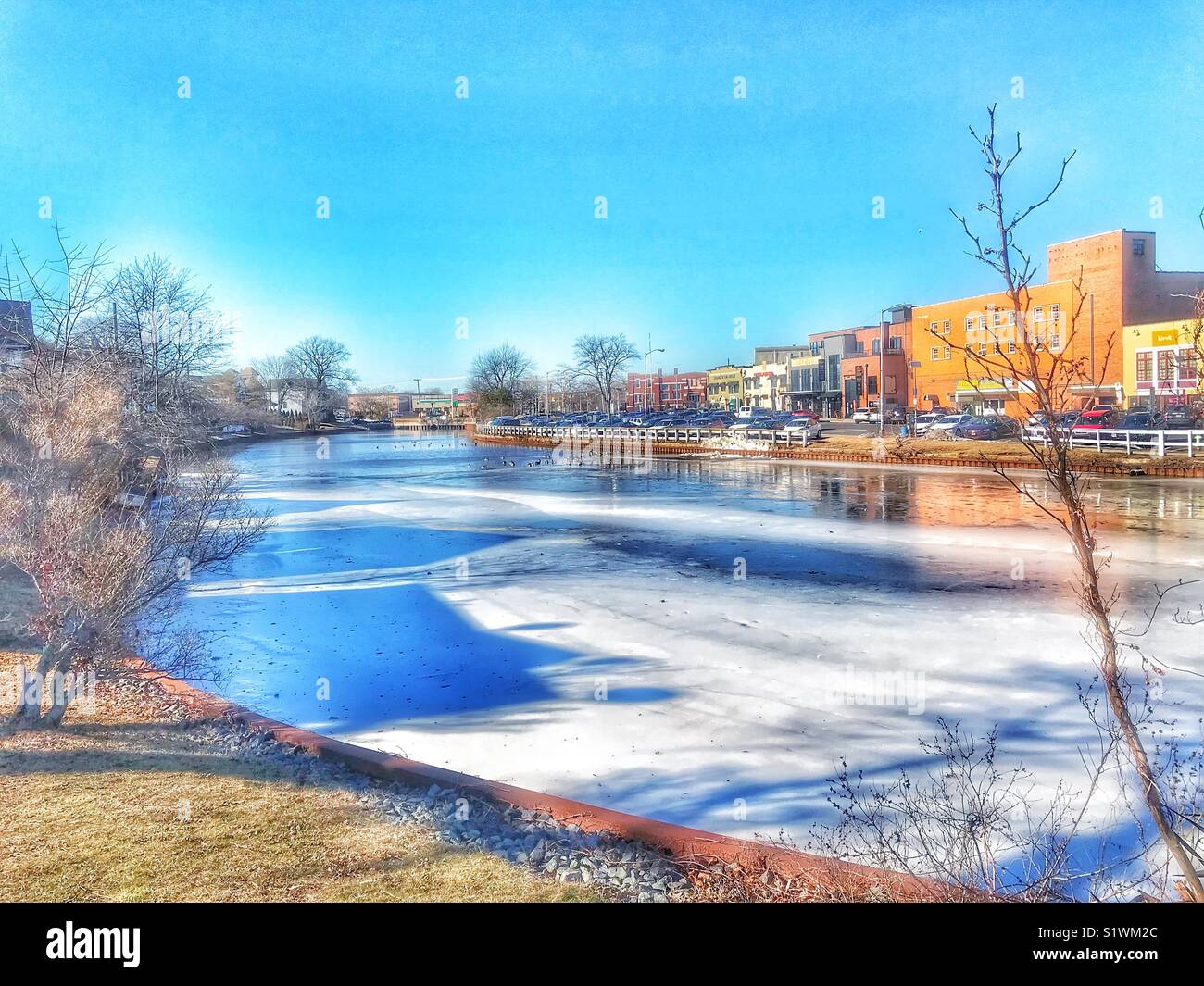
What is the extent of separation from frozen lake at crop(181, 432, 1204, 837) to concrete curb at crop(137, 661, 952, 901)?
0.53 meters

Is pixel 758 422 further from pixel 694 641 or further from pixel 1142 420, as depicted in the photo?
pixel 694 641

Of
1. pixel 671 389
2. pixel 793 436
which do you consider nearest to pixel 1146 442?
pixel 793 436

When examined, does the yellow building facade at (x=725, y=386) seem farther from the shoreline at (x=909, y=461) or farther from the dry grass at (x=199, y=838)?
the dry grass at (x=199, y=838)

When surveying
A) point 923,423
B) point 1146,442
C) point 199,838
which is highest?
point 923,423

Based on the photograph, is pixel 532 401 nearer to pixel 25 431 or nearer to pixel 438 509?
pixel 438 509

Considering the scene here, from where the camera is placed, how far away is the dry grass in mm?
3750

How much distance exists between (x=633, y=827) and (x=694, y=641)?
175 inches

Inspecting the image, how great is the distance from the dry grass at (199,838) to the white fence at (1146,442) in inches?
997

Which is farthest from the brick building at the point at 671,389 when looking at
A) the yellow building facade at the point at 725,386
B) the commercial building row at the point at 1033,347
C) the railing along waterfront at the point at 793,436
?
the railing along waterfront at the point at 793,436

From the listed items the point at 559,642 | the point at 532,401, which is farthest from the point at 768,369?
the point at 559,642

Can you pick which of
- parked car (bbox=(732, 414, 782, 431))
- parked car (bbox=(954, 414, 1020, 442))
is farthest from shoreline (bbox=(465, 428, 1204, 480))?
parked car (bbox=(954, 414, 1020, 442))

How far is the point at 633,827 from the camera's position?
4418 millimetres

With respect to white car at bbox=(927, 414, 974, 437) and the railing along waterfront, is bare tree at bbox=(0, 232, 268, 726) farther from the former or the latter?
white car at bbox=(927, 414, 974, 437)
